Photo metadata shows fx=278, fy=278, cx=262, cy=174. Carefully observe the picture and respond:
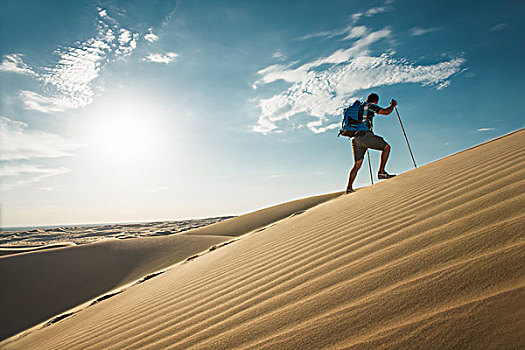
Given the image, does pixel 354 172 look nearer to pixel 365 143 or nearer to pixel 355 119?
pixel 365 143

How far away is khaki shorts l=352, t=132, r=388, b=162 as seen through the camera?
5.31 meters

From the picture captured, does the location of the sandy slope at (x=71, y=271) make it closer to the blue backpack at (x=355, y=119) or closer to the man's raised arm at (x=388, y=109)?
the blue backpack at (x=355, y=119)

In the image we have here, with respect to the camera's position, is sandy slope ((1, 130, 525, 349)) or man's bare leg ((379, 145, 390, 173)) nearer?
sandy slope ((1, 130, 525, 349))

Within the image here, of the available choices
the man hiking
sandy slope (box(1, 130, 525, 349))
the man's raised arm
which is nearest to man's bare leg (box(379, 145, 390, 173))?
the man hiking

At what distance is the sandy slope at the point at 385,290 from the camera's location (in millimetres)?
957

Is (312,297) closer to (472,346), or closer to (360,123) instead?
(472,346)

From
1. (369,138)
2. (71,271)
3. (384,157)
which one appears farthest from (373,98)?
(71,271)

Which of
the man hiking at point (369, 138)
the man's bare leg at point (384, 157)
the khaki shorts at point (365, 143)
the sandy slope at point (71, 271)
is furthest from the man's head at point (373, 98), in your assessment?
the sandy slope at point (71, 271)

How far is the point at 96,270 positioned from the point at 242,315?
911 centimetres

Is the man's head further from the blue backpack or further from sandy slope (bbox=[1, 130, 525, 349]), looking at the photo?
sandy slope (bbox=[1, 130, 525, 349])

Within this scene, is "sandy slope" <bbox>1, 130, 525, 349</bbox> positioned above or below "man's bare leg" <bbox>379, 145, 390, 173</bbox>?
below

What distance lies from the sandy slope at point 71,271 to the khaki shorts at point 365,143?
6.28 metres

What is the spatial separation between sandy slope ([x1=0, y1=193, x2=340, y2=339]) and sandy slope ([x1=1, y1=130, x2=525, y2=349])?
553cm

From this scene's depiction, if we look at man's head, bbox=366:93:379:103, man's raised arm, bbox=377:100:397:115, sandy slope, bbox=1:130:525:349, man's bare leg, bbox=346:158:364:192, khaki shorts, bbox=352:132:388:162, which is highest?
man's head, bbox=366:93:379:103
